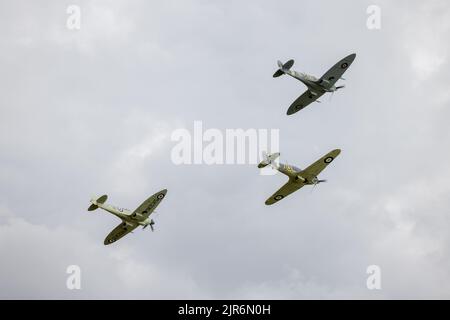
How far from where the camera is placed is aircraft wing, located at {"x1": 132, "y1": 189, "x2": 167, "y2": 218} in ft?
321

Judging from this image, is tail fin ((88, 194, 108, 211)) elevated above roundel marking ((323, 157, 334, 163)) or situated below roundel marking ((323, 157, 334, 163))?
Answer: below

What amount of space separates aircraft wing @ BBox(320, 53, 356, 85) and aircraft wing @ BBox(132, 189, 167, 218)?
20.1m

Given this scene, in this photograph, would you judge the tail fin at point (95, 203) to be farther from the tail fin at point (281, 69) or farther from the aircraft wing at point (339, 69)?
the aircraft wing at point (339, 69)

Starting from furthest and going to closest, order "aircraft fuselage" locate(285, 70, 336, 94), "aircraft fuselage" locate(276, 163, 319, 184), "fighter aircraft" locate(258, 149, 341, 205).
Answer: "aircraft fuselage" locate(285, 70, 336, 94)
"fighter aircraft" locate(258, 149, 341, 205)
"aircraft fuselage" locate(276, 163, 319, 184)

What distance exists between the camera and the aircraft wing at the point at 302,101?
104 m

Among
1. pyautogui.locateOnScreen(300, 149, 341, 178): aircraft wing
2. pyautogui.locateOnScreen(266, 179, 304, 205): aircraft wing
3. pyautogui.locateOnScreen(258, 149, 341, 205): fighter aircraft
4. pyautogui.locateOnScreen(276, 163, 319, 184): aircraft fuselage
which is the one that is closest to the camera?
pyautogui.locateOnScreen(276, 163, 319, 184): aircraft fuselage

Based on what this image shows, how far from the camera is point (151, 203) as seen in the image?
98.0 m

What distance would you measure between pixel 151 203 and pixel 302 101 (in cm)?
2044

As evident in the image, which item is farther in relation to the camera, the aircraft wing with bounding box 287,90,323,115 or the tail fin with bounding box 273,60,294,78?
the aircraft wing with bounding box 287,90,323,115

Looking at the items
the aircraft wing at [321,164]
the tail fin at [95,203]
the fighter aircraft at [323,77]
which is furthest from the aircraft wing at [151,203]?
the fighter aircraft at [323,77]

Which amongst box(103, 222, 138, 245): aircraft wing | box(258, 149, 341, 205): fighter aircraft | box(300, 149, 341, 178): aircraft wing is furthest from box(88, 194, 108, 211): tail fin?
box(300, 149, 341, 178): aircraft wing

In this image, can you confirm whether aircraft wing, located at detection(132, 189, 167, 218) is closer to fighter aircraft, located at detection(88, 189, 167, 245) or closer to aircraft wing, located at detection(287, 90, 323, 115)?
fighter aircraft, located at detection(88, 189, 167, 245)
